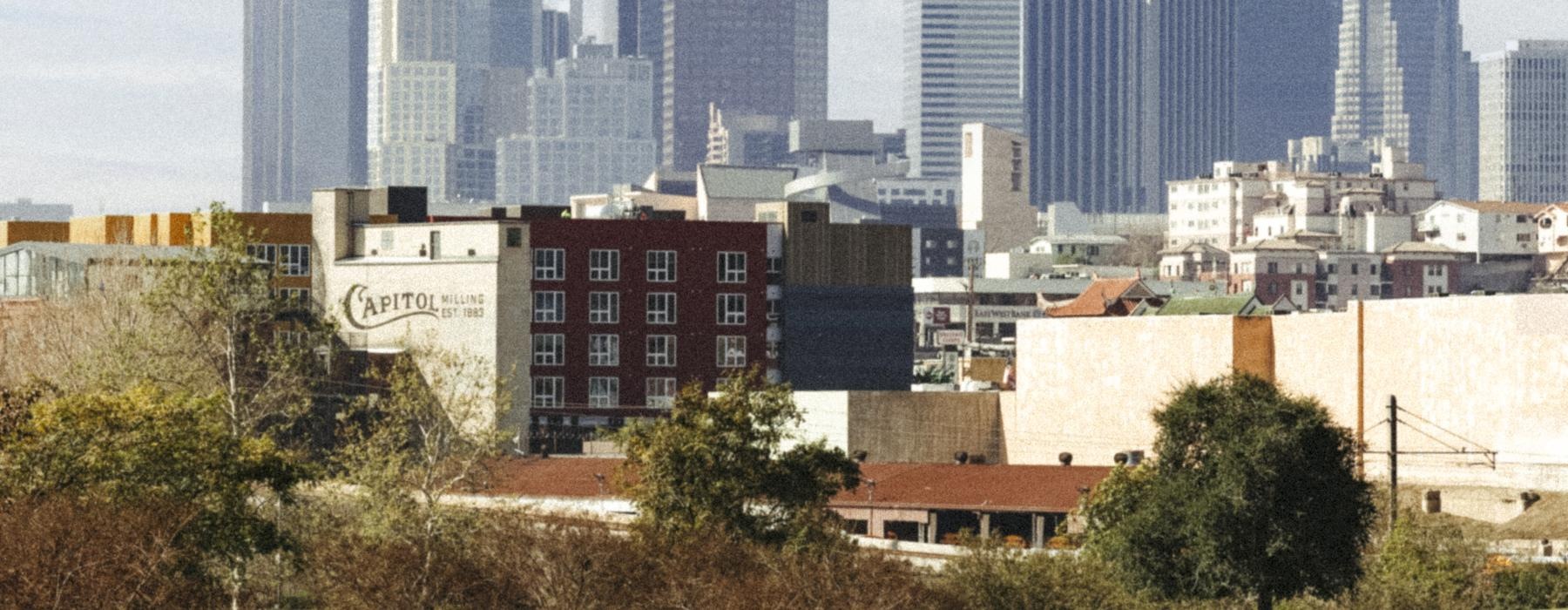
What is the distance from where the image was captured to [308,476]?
88125 mm

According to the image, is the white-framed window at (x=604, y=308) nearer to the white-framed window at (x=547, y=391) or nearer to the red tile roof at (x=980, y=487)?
the white-framed window at (x=547, y=391)

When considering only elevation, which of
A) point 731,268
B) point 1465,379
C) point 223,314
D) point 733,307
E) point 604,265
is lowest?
point 1465,379

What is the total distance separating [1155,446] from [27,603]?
32.9m

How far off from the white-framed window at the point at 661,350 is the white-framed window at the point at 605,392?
8.58 ft

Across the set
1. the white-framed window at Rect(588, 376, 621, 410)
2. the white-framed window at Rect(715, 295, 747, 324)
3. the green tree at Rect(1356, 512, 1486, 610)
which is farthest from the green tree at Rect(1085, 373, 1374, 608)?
the white-framed window at Rect(715, 295, 747, 324)

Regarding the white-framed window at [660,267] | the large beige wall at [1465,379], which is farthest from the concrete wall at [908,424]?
the large beige wall at [1465,379]

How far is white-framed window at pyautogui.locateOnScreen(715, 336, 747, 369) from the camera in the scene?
606 feet

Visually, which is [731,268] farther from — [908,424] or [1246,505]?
[1246,505]

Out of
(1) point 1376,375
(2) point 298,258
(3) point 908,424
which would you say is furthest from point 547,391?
(1) point 1376,375

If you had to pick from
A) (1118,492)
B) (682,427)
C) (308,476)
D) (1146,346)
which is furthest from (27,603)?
(1146,346)

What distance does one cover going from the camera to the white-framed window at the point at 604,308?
7224 inches

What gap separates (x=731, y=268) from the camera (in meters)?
186

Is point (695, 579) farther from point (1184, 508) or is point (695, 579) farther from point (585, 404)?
point (585, 404)

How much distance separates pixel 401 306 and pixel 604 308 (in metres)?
12.6
